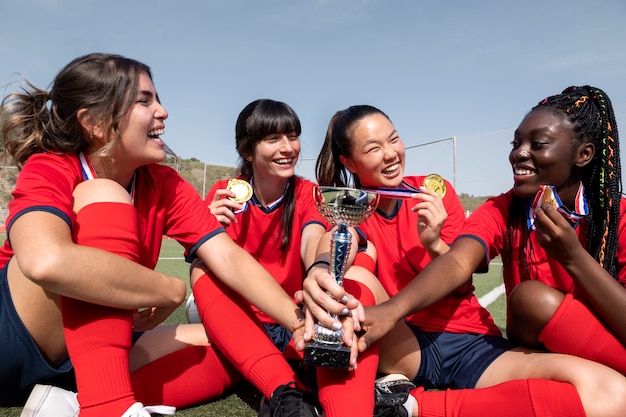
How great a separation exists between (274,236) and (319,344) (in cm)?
112

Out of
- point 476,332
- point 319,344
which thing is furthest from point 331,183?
point 319,344

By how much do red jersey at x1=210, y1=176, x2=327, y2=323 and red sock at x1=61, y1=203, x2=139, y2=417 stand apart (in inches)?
38.5

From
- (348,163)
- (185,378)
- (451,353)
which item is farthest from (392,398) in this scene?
(348,163)

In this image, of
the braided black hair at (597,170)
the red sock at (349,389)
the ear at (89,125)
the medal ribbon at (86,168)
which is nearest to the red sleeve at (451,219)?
the braided black hair at (597,170)

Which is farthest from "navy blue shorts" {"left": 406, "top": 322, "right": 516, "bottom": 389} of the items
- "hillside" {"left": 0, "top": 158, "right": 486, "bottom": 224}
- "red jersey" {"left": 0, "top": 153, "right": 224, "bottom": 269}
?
"hillside" {"left": 0, "top": 158, "right": 486, "bottom": 224}

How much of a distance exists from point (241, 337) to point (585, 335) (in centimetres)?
114

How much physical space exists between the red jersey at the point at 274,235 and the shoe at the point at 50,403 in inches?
42.6

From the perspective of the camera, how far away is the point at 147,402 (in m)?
1.73

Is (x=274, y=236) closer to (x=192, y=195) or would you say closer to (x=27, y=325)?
(x=192, y=195)

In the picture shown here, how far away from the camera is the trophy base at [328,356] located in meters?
1.39

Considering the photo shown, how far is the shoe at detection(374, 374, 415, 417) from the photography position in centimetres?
155

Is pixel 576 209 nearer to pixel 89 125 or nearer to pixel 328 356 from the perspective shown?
pixel 328 356

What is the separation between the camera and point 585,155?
6.30ft

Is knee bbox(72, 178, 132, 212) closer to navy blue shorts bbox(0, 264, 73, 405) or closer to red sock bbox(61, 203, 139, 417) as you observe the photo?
red sock bbox(61, 203, 139, 417)
